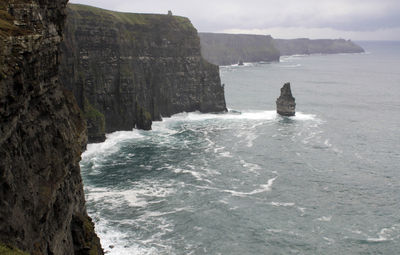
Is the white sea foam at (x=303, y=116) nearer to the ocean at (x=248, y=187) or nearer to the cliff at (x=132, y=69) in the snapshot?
the ocean at (x=248, y=187)

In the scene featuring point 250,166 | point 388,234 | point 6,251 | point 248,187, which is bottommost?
point 388,234

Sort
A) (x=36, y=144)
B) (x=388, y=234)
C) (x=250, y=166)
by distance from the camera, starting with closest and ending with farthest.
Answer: (x=36, y=144)
(x=388, y=234)
(x=250, y=166)

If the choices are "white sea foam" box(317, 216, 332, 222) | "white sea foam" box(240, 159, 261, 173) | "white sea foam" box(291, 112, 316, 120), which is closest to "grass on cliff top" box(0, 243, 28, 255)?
"white sea foam" box(317, 216, 332, 222)

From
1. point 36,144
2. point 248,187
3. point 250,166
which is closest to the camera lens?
point 36,144

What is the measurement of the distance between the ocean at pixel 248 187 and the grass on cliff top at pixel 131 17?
31227 millimetres

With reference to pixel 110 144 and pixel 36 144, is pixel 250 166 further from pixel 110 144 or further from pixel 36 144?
pixel 36 144

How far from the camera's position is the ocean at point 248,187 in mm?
53844

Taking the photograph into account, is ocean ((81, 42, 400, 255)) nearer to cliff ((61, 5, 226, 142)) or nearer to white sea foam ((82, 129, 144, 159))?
white sea foam ((82, 129, 144, 159))

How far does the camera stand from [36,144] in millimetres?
30938

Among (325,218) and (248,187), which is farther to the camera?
(248,187)

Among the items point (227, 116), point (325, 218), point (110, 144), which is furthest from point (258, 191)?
point (227, 116)

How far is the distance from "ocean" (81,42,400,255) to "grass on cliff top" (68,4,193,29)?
102 feet

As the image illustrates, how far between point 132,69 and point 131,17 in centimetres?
2322

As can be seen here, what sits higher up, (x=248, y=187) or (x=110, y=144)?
(x=110, y=144)
